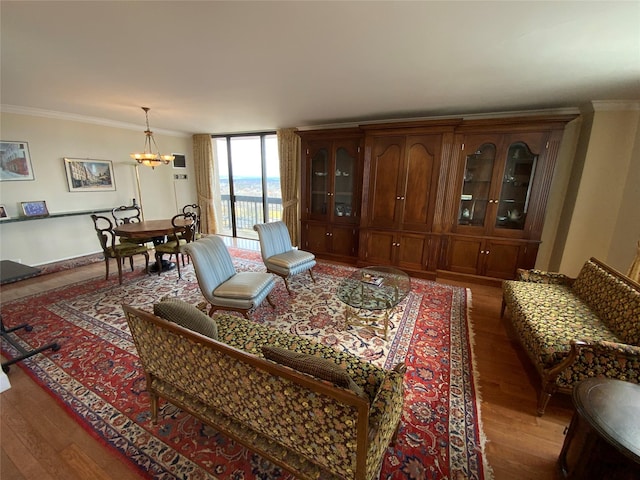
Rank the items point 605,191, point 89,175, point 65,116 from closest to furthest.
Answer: point 605,191 < point 65,116 < point 89,175

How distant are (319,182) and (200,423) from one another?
3821 mm

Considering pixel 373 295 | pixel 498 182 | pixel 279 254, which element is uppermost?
pixel 498 182

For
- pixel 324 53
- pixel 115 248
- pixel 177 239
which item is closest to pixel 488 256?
pixel 324 53

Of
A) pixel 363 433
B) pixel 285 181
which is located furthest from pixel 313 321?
pixel 285 181

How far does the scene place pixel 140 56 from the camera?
2.04 m

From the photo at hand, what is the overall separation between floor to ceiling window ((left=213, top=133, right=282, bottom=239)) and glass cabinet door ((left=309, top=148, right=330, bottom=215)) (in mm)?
1185

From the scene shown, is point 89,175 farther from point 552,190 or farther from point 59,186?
point 552,190

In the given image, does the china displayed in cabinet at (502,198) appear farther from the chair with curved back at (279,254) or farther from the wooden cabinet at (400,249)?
the chair with curved back at (279,254)

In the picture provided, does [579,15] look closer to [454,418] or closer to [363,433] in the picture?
[363,433]

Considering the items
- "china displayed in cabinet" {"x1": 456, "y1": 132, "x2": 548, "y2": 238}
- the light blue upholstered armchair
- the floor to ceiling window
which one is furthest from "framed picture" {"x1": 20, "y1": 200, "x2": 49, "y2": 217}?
"china displayed in cabinet" {"x1": 456, "y1": 132, "x2": 548, "y2": 238}

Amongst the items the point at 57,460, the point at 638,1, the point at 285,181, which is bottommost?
the point at 57,460

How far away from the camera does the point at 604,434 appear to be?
1012 millimetres

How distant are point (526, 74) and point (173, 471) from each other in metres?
3.84

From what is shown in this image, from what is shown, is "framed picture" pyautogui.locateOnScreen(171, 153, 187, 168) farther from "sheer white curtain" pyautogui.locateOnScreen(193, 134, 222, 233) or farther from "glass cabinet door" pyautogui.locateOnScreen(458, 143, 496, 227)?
"glass cabinet door" pyautogui.locateOnScreen(458, 143, 496, 227)
